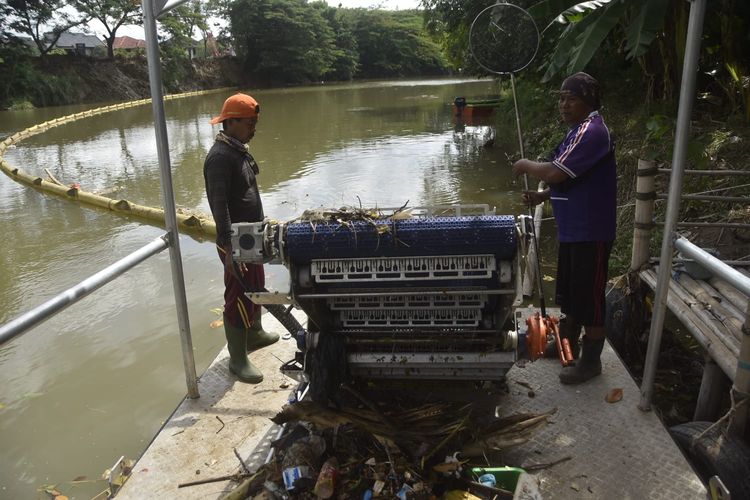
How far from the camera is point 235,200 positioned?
3.47 meters

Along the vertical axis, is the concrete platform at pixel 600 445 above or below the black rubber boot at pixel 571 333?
below

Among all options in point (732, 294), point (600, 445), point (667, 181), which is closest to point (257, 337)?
point (600, 445)

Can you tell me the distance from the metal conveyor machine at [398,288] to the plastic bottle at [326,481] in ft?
1.46

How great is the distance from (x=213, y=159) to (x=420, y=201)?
22.0 feet

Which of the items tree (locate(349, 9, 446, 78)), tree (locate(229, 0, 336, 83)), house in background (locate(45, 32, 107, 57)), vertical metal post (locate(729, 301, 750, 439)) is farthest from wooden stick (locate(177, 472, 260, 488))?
tree (locate(349, 9, 446, 78))

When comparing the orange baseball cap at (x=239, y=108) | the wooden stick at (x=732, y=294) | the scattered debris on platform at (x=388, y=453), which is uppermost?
the orange baseball cap at (x=239, y=108)

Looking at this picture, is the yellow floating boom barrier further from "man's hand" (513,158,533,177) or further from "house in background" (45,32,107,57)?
"house in background" (45,32,107,57)

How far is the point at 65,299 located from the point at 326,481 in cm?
127

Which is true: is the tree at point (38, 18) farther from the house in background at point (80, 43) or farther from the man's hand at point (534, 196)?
the man's hand at point (534, 196)

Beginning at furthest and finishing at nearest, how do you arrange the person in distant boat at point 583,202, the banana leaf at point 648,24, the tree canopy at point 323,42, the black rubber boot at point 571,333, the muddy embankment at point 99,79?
the tree canopy at point 323,42 → the muddy embankment at point 99,79 → the banana leaf at point 648,24 → the black rubber boot at point 571,333 → the person in distant boat at point 583,202

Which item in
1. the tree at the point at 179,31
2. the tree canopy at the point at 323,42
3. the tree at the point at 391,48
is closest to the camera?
the tree at the point at 179,31

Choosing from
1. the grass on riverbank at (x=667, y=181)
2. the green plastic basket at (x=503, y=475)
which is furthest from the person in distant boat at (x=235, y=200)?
the grass on riverbank at (x=667, y=181)

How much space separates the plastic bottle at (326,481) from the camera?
2.28 metres

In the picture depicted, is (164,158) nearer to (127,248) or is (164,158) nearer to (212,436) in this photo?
(212,436)
